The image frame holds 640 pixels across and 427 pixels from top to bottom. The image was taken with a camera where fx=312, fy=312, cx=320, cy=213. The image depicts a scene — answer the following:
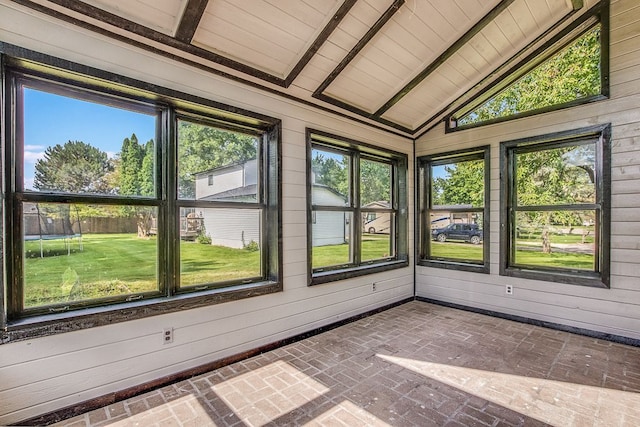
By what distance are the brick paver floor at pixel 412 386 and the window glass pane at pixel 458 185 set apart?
73.1 inches

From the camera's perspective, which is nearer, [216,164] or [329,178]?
[216,164]

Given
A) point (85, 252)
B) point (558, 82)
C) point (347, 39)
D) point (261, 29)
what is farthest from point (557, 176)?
point (85, 252)

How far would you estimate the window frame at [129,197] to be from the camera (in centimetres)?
193

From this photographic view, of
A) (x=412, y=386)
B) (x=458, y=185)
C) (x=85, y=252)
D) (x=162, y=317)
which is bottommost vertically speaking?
(x=412, y=386)

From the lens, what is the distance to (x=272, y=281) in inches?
125

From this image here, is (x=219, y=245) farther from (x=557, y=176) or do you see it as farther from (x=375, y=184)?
(x=557, y=176)

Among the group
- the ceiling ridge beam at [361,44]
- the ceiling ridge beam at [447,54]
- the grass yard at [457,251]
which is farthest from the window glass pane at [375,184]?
the ceiling ridge beam at [361,44]

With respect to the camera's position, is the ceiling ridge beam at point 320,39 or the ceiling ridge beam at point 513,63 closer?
the ceiling ridge beam at point 320,39

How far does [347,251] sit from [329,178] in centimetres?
101

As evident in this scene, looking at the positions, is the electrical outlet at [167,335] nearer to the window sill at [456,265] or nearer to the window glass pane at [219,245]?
the window glass pane at [219,245]

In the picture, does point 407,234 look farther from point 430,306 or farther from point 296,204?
point 296,204

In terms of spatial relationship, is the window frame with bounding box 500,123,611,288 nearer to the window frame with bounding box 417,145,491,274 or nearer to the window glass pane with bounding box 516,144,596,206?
the window glass pane with bounding box 516,144,596,206

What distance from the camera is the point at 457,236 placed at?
4.63 meters

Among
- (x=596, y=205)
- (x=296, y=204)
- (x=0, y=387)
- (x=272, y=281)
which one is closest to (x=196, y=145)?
(x=296, y=204)
